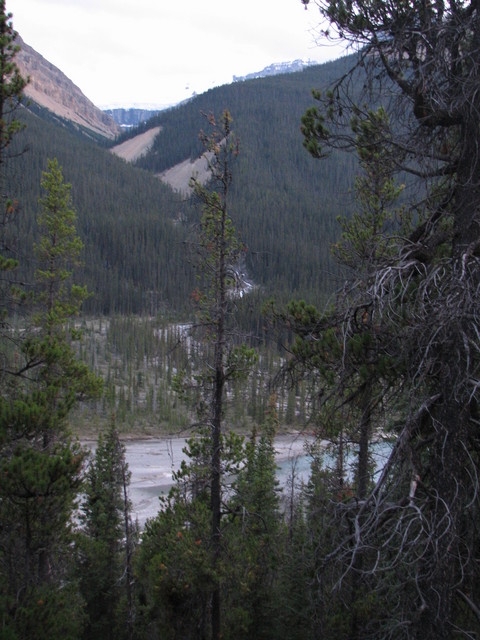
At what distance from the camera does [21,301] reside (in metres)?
8.30

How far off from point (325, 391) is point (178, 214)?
77.2m

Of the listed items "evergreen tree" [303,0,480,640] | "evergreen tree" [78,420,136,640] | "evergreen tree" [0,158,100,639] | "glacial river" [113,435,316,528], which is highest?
"evergreen tree" [303,0,480,640]

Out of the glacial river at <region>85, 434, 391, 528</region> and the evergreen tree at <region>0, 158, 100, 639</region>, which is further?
the glacial river at <region>85, 434, 391, 528</region>

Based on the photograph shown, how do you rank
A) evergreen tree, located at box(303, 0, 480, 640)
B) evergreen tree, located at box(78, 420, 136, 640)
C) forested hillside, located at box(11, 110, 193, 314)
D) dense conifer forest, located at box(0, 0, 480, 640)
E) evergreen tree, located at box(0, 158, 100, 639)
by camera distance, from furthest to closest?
forested hillside, located at box(11, 110, 193, 314) → evergreen tree, located at box(78, 420, 136, 640) → evergreen tree, located at box(0, 158, 100, 639) → dense conifer forest, located at box(0, 0, 480, 640) → evergreen tree, located at box(303, 0, 480, 640)

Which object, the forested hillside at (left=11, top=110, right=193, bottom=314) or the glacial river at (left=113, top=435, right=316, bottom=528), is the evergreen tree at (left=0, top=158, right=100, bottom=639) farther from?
the forested hillside at (left=11, top=110, right=193, bottom=314)

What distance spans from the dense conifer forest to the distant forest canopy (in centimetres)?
6266

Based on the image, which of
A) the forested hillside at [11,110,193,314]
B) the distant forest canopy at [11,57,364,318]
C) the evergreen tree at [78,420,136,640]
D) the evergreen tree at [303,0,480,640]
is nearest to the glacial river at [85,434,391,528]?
the evergreen tree at [78,420,136,640]

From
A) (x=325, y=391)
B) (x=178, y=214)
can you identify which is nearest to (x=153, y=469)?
(x=325, y=391)

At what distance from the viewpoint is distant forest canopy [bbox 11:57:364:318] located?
10012cm

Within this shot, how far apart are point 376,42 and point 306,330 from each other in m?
2.77

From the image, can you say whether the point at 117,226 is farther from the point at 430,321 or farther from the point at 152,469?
the point at 430,321

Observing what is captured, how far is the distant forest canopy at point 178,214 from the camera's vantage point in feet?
328

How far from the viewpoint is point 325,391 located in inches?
224

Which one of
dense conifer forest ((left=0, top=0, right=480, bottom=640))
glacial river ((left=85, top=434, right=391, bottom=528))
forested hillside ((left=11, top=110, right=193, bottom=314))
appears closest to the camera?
dense conifer forest ((left=0, top=0, right=480, bottom=640))
